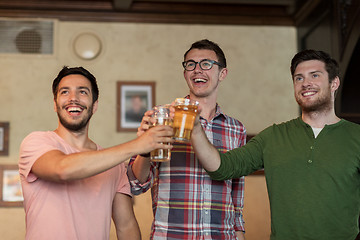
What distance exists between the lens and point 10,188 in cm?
478

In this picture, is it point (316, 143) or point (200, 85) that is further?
point (200, 85)

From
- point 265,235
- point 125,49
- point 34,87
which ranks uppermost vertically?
point 125,49

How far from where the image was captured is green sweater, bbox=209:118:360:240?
193 centimetres

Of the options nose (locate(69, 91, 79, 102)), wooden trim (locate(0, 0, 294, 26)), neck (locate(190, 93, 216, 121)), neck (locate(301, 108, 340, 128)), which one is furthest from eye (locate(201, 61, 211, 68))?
wooden trim (locate(0, 0, 294, 26))

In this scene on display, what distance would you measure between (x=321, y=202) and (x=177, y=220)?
66cm

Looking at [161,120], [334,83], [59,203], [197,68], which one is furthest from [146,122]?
[334,83]

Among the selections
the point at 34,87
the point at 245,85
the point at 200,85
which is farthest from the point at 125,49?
the point at 200,85

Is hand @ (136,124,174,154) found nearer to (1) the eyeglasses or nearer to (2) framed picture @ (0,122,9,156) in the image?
(1) the eyeglasses

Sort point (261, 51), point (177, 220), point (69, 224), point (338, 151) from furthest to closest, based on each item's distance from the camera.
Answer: point (261, 51) < point (177, 220) < point (338, 151) < point (69, 224)

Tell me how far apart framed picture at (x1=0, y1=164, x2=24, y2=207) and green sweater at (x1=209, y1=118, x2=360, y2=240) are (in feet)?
10.7

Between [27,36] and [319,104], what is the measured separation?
378 centimetres

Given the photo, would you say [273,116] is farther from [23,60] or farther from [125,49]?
[23,60]

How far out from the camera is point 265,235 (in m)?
5.00

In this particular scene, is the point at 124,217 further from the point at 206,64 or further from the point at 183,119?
the point at 206,64
